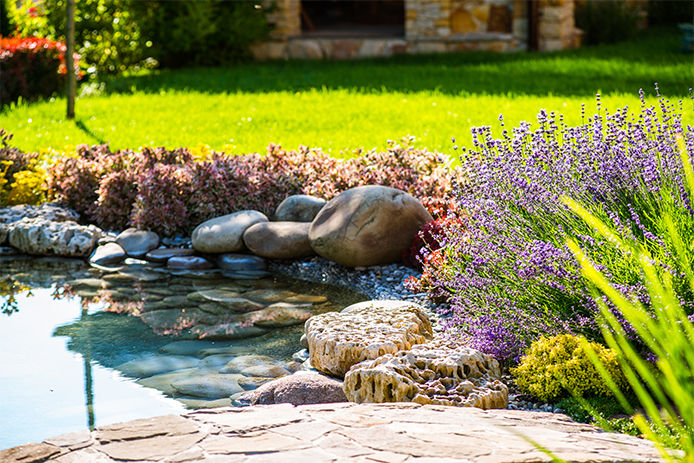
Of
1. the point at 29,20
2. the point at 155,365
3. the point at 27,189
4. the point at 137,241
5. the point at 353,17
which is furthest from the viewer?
the point at 353,17

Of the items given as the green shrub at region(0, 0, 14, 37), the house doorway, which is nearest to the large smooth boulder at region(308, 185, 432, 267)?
the house doorway

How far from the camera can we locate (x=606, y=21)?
1507 cm

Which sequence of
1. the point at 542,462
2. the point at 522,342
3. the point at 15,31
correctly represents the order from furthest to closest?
1. the point at 15,31
2. the point at 522,342
3. the point at 542,462

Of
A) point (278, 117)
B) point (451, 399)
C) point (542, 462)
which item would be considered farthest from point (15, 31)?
point (542, 462)

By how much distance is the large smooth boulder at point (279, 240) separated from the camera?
6656mm

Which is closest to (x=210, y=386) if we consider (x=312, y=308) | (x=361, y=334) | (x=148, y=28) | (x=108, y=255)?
(x=361, y=334)

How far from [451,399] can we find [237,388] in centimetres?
126

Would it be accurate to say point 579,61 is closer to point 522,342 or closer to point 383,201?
point 383,201

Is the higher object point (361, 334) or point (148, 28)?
point (148, 28)

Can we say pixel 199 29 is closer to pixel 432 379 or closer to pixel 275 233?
pixel 275 233

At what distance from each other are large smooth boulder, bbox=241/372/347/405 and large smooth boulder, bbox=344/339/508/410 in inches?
8.4

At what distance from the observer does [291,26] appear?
15500mm

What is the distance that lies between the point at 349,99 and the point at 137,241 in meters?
4.75

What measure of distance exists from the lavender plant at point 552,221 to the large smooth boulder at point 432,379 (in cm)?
25
